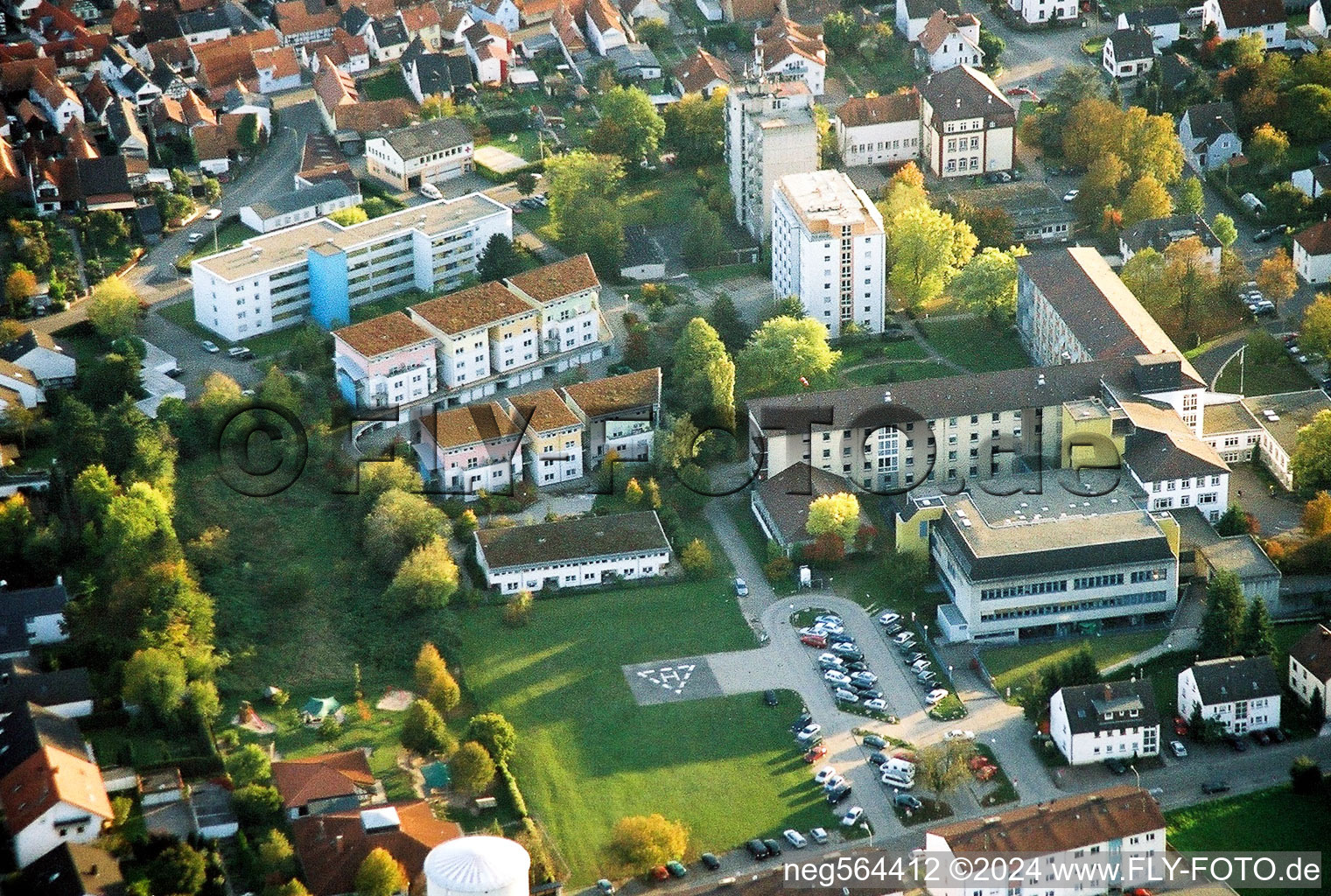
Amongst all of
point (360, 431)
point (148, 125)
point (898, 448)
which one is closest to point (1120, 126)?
point (898, 448)

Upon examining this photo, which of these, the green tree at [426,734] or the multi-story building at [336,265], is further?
the multi-story building at [336,265]

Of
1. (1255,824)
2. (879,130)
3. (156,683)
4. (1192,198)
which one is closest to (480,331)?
(156,683)

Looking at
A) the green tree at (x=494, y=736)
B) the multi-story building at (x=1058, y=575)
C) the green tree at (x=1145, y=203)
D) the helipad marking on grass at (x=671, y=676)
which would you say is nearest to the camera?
the green tree at (x=494, y=736)

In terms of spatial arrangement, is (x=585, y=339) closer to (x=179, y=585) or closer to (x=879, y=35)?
(x=179, y=585)

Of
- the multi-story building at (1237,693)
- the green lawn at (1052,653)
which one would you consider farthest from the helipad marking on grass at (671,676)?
the multi-story building at (1237,693)

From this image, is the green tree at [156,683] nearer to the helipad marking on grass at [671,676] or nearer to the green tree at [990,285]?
the helipad marking on grass at [671,676]

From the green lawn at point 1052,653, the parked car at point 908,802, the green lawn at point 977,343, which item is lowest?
the green lawn at point 1052,653

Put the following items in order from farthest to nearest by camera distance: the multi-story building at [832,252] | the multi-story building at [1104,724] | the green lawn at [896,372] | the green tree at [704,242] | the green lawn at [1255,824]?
the green tree at [704,242] → the multi-story building at [832,252] → the green lawn at [896,372] → the multi-story building at [1104,724] → the green lawn at [1255,824]
